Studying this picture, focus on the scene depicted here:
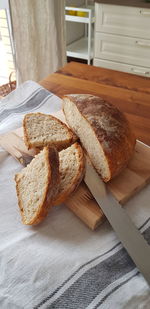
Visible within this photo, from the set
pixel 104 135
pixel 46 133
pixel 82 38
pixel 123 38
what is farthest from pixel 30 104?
pixel 82 38

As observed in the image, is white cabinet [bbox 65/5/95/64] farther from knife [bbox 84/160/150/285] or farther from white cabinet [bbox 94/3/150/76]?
knife [bbox 84/160/150/285]

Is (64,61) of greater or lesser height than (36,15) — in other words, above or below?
below

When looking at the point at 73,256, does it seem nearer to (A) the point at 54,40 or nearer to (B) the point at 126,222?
(B) the point at 126,222

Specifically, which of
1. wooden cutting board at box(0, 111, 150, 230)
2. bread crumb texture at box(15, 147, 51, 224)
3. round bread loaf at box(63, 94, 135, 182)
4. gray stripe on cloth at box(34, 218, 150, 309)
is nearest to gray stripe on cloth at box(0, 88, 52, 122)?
wooden cutting board at box(0, 111, 150, 230)

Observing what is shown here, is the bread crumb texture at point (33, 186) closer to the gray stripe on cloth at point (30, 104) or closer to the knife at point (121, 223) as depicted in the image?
the knife at point (121, 223)

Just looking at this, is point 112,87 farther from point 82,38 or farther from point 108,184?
point 82,38

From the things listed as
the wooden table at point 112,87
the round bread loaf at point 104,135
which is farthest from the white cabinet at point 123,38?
the round bread loaf at point 104,135

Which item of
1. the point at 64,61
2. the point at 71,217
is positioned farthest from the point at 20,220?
the point at 64,61
